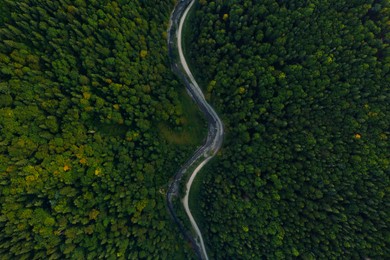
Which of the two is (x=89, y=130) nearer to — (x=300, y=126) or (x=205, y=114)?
(x=205, y=114)

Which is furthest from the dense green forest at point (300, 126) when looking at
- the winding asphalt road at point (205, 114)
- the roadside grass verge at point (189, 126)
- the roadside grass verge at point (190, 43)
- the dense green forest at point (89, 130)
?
the dense green forest at point (89, 130)

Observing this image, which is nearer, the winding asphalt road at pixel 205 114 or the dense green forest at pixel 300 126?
the dense green forest at pixel 300 126

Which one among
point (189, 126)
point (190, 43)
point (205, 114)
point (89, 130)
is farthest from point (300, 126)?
point (89, 130)

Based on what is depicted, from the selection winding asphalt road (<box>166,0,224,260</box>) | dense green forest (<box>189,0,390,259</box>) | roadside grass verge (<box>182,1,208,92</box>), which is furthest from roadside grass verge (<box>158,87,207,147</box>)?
dense green forest (<box>189,0,390,259</box>)

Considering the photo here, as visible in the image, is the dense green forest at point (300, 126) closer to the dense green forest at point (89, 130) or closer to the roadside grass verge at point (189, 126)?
the roadside grass verge at point (189, 126)

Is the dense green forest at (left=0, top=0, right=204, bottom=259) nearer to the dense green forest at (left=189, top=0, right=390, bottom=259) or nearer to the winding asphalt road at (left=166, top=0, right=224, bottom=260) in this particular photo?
the winding asphalt road at (left=166, top=0, right=224, bottom=260)
